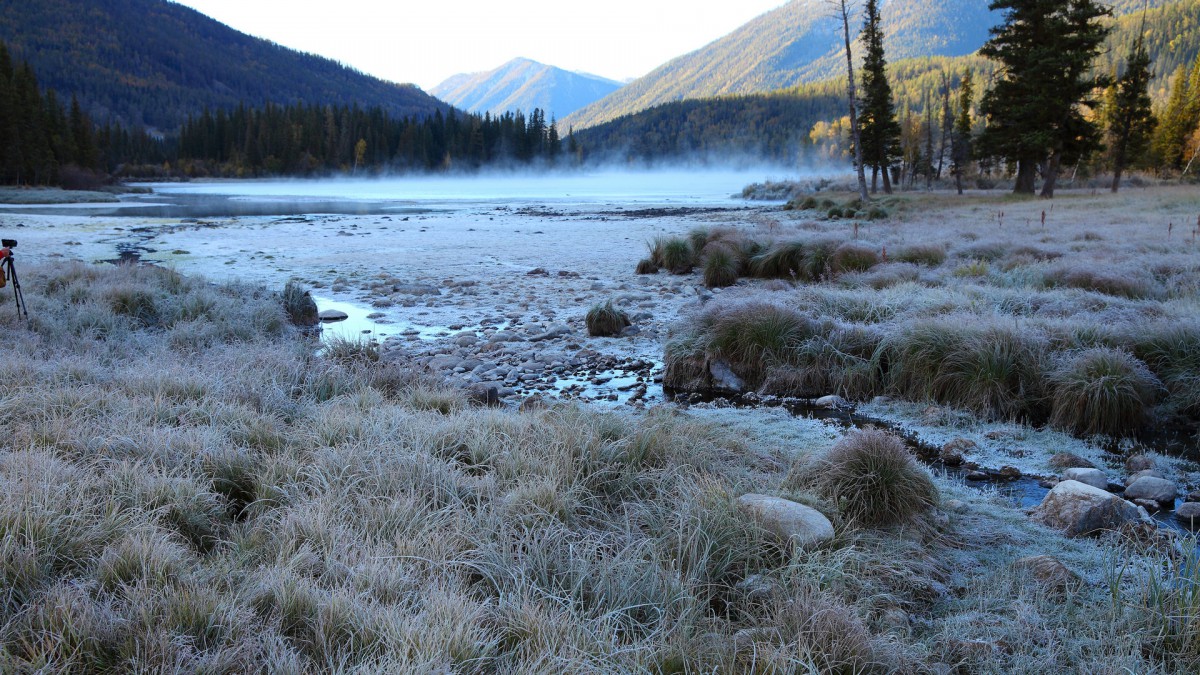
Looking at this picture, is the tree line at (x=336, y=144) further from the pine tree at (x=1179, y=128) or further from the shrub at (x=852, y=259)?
the shrub at (x=852, y=259)

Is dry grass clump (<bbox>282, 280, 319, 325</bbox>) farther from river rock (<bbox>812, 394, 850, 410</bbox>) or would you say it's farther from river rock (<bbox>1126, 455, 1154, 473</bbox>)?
river rock (<bbox>1126, 455, 1154, 473</bbox>)

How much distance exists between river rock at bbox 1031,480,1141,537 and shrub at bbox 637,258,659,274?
480 inches

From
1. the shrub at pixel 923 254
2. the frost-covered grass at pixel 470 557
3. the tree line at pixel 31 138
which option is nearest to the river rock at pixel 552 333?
the frost-covered grass at pixel 470 557

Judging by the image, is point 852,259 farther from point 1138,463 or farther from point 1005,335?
point 1138,463

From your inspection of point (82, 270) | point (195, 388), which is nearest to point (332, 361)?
point (195, 388)

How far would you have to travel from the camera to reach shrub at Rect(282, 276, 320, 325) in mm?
10438

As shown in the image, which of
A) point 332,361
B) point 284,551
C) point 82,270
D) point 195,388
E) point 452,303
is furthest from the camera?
point 452,303

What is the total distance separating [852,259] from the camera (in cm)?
1351

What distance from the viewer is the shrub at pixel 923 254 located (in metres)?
13.1

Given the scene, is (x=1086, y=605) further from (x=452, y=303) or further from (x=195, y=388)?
(x=452, y=303)

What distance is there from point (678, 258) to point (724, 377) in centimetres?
869

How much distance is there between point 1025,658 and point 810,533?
1021mm

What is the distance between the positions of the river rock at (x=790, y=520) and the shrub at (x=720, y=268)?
1048 cm

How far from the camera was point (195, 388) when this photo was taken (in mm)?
5207
